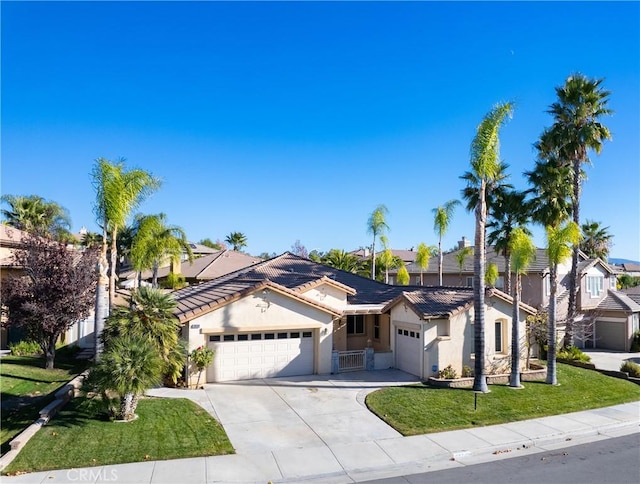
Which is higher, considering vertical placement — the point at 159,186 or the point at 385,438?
the point at 159,186

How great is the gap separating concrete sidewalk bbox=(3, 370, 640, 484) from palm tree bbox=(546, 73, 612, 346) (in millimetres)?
14310

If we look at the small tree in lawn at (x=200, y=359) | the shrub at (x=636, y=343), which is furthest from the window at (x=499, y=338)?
the shrub at (x=636, y=343)

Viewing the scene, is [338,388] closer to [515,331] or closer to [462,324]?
[462,324]

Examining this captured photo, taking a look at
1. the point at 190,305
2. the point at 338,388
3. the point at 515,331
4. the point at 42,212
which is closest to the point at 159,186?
the point at 190,305

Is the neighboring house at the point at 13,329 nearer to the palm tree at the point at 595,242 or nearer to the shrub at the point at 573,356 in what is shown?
the shrub at the point at 573,356

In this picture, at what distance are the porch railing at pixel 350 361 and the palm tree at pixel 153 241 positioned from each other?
14785 millimetres

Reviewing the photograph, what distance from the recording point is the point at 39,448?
1078 centimetres

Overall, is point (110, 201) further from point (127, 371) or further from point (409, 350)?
point (409, 350)

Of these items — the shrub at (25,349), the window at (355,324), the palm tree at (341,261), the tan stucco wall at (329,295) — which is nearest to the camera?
the tan stucco wall at (329,295)

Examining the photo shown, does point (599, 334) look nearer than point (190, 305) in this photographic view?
No

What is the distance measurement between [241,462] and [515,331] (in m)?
12.9

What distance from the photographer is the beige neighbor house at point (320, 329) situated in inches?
733

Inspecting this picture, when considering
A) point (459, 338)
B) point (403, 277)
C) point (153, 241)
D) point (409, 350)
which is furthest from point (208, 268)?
point (459, 338)

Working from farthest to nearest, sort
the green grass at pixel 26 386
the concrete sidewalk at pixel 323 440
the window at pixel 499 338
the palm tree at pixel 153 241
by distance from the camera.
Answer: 1. the palm tree at pixel 153 241
2. the window at pixel 499 338
3. the green grass at pixel 26 386
4. the concrete sidewalk at pixel 323 440
